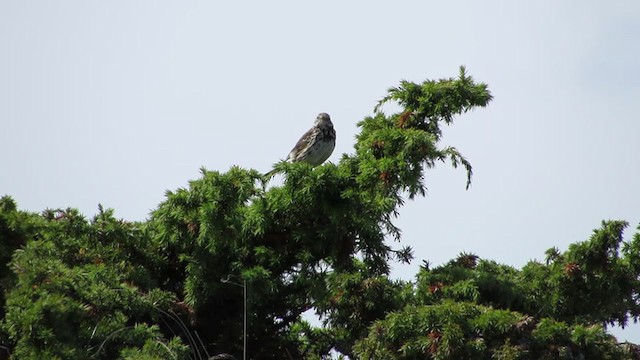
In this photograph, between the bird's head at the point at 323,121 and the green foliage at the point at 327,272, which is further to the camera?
the bird's head at the point at 323,121

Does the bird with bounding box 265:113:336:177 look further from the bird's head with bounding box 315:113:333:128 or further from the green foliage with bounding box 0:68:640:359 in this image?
the green foliage with bounding box 0:68:640:359

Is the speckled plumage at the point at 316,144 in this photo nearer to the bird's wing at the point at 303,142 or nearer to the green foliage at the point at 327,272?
the bird's wing at the point at 303,142

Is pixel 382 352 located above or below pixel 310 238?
below

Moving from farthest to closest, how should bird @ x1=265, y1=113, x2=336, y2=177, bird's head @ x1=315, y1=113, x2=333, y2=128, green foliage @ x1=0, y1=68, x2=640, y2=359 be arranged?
bird's head @ x1=315, y1=113, x2=333, y2=128
bird @ x1=265, y1=113, x2=336, y2=177
green foliage @ x1=0, y1=68, x2=640, y2=359

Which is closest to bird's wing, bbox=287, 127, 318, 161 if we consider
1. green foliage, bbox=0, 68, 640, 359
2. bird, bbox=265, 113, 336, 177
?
bird, bbox=265, 113, 336, 177

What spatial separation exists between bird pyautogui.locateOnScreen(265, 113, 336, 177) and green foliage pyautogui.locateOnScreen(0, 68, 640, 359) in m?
2.94

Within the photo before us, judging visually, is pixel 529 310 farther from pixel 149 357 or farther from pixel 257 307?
pixel 149 357

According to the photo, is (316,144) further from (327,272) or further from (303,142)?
(327,272)

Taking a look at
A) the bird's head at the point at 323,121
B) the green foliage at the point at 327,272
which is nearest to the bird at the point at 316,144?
the bird's head at the point at 323,121

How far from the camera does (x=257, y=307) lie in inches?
323

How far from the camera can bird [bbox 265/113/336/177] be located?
11.8 m

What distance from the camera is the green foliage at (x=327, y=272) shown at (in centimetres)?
730

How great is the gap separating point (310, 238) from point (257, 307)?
1.80ft

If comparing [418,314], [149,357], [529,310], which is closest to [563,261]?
[529,310]
